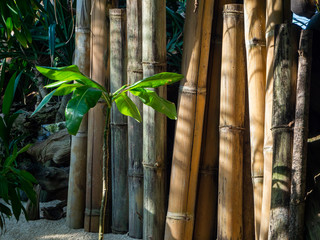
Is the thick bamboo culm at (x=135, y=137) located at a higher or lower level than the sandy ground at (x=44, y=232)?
higher

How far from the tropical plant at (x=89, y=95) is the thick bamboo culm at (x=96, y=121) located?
1.03 meters

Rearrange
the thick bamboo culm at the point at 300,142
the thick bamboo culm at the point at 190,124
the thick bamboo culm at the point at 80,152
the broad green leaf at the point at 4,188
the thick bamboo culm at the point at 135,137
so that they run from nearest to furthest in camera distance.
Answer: the thick bamboo culm at the point at 300,142, the thick bamboo culm at the point at 190,124, the thick bamboo culm at the point at 135,137, the broad green leaf at the point at 4,188, the thick bamboo culm at the point at 80,152

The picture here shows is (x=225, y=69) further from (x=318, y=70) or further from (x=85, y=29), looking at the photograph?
(x=85, y=29)

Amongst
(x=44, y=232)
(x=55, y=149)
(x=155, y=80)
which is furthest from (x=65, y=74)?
(x=55, y=149)

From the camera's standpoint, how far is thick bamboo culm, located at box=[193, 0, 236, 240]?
7.33ft

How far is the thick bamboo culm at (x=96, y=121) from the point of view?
2.48m

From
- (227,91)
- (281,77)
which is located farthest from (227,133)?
(281,77)

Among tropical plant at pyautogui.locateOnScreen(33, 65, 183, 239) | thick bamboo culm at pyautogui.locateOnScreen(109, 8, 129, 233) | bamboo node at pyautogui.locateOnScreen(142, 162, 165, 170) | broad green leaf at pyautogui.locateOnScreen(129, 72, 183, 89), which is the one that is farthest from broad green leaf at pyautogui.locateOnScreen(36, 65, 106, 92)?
thick bamboo culm at pyautogui.locateOnScreen(109, 8, 129, 233)

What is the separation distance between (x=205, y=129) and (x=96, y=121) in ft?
1.92

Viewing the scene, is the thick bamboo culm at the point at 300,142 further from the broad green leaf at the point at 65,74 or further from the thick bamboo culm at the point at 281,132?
the broad green leaf at the point at 65,74

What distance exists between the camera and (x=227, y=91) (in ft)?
6.81

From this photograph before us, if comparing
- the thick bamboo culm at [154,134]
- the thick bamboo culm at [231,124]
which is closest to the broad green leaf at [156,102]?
the thick bamboo culm at [231,124]

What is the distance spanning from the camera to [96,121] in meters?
2.48

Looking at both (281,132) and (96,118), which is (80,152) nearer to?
(96,118)
